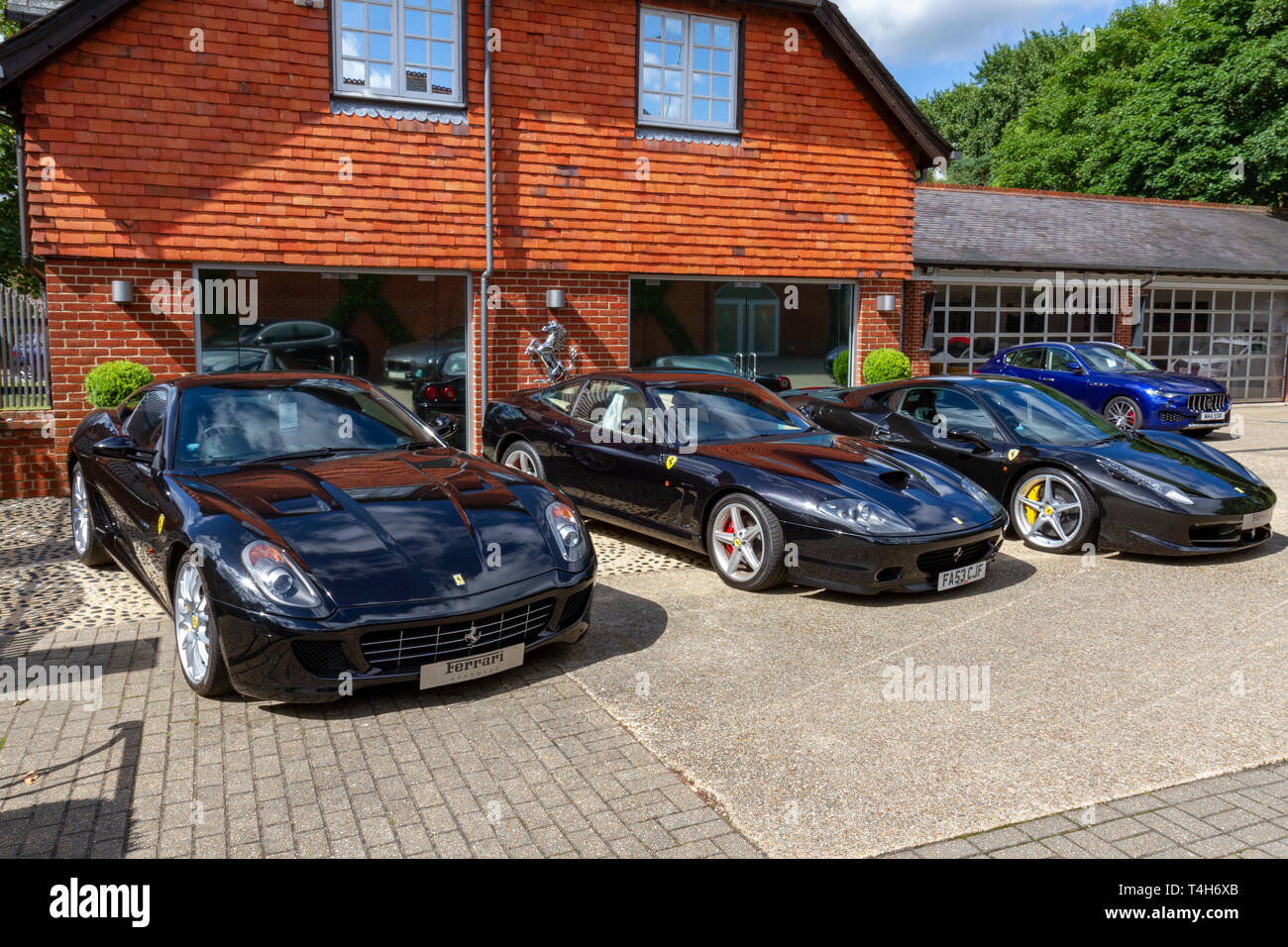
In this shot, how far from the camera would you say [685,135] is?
12.8 m

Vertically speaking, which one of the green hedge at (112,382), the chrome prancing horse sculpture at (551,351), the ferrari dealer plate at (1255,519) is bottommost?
the ferrari dealer plate at (1255,519)

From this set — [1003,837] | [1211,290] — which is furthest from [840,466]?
[1211,290]

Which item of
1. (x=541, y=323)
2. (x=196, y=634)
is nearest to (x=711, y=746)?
(x=196, y=634)

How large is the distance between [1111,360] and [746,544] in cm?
1232

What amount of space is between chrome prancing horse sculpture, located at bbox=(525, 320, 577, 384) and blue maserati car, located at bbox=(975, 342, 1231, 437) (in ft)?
23.7

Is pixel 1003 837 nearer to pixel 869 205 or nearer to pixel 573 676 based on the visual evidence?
pixel 573 676

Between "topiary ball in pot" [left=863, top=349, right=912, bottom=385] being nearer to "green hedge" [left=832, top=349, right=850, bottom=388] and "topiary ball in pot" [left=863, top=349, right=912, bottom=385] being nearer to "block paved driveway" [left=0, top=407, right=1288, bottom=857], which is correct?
"green hedge" [left=832, top=349, right=850, bottom=388]

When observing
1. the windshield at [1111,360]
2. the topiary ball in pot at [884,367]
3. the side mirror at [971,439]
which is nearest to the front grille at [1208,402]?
the windshield at [1111,360]

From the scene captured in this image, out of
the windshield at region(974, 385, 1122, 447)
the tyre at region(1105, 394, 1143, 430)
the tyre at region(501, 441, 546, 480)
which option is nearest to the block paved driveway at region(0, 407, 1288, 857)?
the windshield at region(974, 385, 1122, 447)

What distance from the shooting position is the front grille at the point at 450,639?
4.42 metres

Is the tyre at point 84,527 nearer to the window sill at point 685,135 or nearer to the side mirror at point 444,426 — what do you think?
the side mirror at point 444,426

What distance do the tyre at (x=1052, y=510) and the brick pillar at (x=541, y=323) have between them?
218 inches

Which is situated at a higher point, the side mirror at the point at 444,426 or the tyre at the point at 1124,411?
the side mirror at the point at 444,426

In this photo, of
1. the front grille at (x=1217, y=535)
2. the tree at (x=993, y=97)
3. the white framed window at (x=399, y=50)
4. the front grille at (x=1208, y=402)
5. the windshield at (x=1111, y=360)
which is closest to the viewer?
the front grille at (x=1217, y=535)
